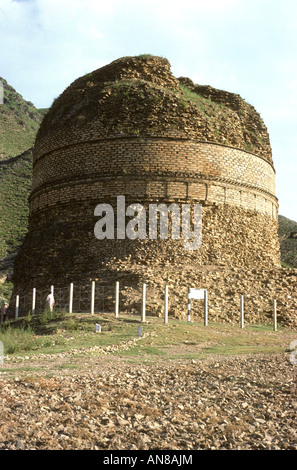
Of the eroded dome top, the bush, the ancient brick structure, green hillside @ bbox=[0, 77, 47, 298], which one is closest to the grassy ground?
the bush

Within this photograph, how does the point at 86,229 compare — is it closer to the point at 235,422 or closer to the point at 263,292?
the point at 263,292

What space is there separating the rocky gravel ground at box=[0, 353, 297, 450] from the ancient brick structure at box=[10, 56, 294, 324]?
26.4 ft

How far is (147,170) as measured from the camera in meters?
16.2

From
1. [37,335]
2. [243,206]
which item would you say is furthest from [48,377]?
[243,206]

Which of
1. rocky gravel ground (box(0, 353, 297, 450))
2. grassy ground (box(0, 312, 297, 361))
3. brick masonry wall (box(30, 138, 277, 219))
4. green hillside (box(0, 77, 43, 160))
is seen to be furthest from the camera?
green hillside (box(0, 77, 43, 160))

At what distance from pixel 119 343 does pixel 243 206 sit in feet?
31.1

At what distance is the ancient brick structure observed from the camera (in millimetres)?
15824

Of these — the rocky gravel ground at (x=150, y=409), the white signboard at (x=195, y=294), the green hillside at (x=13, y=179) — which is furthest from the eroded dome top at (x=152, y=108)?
the green hillside at (x=13, y=179)

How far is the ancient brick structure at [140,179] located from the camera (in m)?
15.8

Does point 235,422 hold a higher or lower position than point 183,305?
lower
